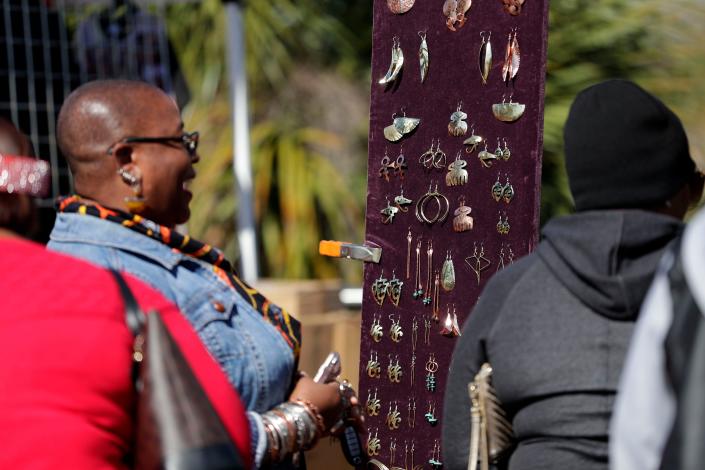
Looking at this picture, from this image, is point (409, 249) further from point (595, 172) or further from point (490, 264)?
point (595, 172)

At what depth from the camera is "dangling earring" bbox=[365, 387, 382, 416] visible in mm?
3469

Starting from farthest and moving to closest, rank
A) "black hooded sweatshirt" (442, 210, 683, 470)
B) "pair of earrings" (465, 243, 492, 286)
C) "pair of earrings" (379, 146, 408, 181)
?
"pair of earrings" (379, 146, 408, 181) → "pair of earrings" (465, 243, 492, 286) → "black hooded sweatshirt" (442, 210, 683, 470)

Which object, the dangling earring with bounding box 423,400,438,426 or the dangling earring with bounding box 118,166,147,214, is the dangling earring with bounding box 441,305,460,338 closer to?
the dangling earring with bounding box 423,400,438,426

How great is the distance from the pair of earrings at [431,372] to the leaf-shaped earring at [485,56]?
0.85 metres

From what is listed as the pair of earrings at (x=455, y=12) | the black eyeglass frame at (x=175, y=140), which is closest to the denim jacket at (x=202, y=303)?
the black eyeglass frame at (x=175, y=140)

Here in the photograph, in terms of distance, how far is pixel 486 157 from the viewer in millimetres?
3160

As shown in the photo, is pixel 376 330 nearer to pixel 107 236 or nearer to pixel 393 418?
pixel 393 418

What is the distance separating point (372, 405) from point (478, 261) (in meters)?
0.63

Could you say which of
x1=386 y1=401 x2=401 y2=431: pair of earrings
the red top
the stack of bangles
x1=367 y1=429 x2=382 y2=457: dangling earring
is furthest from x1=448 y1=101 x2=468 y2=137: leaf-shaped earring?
the red top

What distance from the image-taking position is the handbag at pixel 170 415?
1.71m

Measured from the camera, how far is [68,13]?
19.8 feet

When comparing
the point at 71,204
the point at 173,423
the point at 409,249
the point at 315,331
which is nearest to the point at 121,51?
the point at 315,331

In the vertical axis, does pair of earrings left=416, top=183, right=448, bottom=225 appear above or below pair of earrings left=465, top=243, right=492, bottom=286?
above

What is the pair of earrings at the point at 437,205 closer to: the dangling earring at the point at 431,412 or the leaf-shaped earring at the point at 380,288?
the leaf-shaped earring at the point at 380,288
